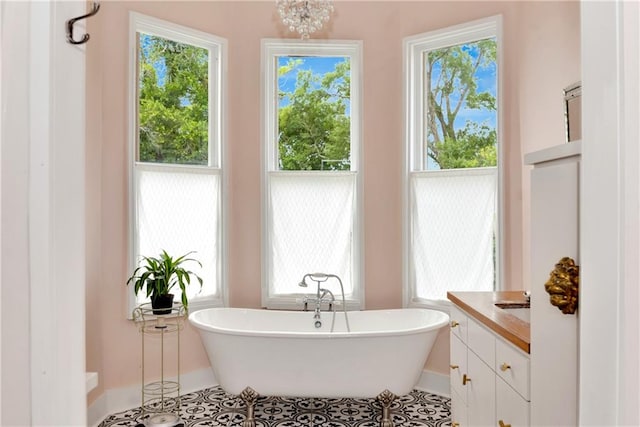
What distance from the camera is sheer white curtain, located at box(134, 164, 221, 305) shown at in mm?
3418

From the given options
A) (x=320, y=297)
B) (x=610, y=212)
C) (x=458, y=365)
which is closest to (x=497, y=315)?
(x=458, y=365)

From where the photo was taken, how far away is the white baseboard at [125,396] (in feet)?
9.85

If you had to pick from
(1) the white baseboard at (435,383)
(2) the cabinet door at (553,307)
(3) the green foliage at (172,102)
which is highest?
(3) the green foliage at (172,102)

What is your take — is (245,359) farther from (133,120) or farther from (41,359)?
(41,359)

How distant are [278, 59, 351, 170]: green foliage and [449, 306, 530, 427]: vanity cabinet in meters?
1.93

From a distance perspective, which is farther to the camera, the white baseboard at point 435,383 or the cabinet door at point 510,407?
the white baseboard at point 435,383

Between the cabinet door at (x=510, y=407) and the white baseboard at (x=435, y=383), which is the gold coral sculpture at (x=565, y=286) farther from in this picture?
the white baseboard at (x=435, y=383)

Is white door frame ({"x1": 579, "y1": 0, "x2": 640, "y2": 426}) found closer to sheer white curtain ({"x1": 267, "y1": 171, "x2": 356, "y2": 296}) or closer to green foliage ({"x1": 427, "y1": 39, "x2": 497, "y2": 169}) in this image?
green foliage ({"x1": 427, "y1": 39, "x2": 497, "y2": 169})

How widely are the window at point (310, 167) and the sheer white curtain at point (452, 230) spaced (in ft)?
1.59

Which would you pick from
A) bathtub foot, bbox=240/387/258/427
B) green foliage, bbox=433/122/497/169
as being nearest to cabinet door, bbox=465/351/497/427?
bathtub foot, bbox=240/387/258/427

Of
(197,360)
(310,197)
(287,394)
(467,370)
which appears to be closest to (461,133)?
(310,197)

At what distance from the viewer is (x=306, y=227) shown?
3828 mm

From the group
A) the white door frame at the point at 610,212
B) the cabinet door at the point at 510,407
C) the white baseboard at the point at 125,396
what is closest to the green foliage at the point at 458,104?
the cabinet door at the point at 510,407

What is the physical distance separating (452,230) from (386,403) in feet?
4.54
